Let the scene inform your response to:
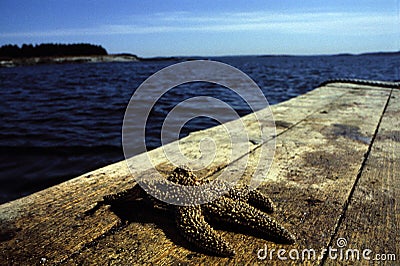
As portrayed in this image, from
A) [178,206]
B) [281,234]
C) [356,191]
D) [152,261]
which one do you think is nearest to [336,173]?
[356,191]

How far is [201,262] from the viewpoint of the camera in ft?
5.89

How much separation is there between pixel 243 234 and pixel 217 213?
22 centimetres

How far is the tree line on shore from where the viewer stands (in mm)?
90500

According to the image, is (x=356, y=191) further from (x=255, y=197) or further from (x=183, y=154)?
(x=183, y=154)

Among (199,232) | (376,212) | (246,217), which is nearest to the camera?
(199,232)

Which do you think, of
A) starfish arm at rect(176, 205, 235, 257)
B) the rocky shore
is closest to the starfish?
starfish arm at rect(176, 205, 235, 257)

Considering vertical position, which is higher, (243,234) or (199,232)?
(199,232)

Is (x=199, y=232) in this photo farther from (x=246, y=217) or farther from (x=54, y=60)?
(x=54, y=60)

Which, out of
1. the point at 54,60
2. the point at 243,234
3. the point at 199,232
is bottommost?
the point at 243,234

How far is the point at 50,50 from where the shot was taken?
4038 inches

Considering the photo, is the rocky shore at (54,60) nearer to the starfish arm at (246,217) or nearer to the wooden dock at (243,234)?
the wooden dock at (243,234)

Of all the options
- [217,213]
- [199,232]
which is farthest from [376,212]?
[199,232]

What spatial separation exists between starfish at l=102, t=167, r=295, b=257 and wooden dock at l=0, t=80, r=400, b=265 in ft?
0.25

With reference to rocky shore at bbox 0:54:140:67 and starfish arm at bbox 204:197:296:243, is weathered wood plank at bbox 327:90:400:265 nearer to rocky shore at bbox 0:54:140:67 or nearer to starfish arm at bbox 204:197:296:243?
starfish arm at bbox 204:197:296:243
